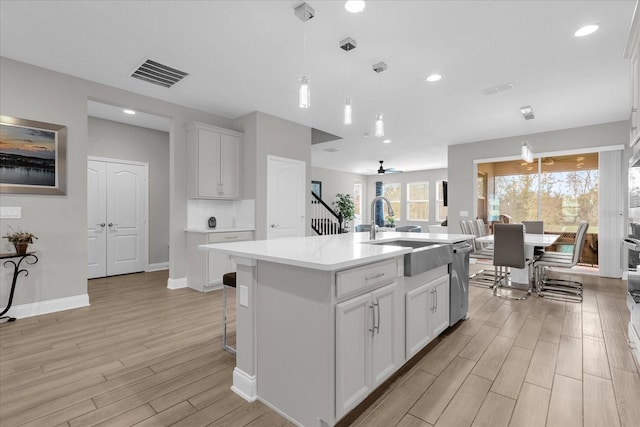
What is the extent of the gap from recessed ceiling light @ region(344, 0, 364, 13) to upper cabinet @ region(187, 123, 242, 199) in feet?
9.71

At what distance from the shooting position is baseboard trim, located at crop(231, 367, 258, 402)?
6.22ft

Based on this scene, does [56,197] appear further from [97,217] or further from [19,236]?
[97,217]

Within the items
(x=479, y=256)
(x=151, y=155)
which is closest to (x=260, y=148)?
(x=151, y=155)

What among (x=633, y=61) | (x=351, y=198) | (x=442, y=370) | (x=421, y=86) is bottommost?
(x=442, y=370)

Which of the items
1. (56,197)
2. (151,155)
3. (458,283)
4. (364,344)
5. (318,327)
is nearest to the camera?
(318,327)

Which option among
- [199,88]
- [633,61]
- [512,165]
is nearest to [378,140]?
[512,165]

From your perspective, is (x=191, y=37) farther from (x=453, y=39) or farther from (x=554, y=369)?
(x=554, y=369)

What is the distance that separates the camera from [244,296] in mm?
1973

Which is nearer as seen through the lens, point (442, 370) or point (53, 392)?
point (53, 392)

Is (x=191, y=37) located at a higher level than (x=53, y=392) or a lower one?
higher

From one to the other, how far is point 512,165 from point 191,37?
6691mm

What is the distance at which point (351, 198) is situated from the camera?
39.1 ft

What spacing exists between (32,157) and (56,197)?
0.48 metres

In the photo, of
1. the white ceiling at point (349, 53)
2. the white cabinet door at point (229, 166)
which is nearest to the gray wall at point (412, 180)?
the white ceiling at point (349, 53)
